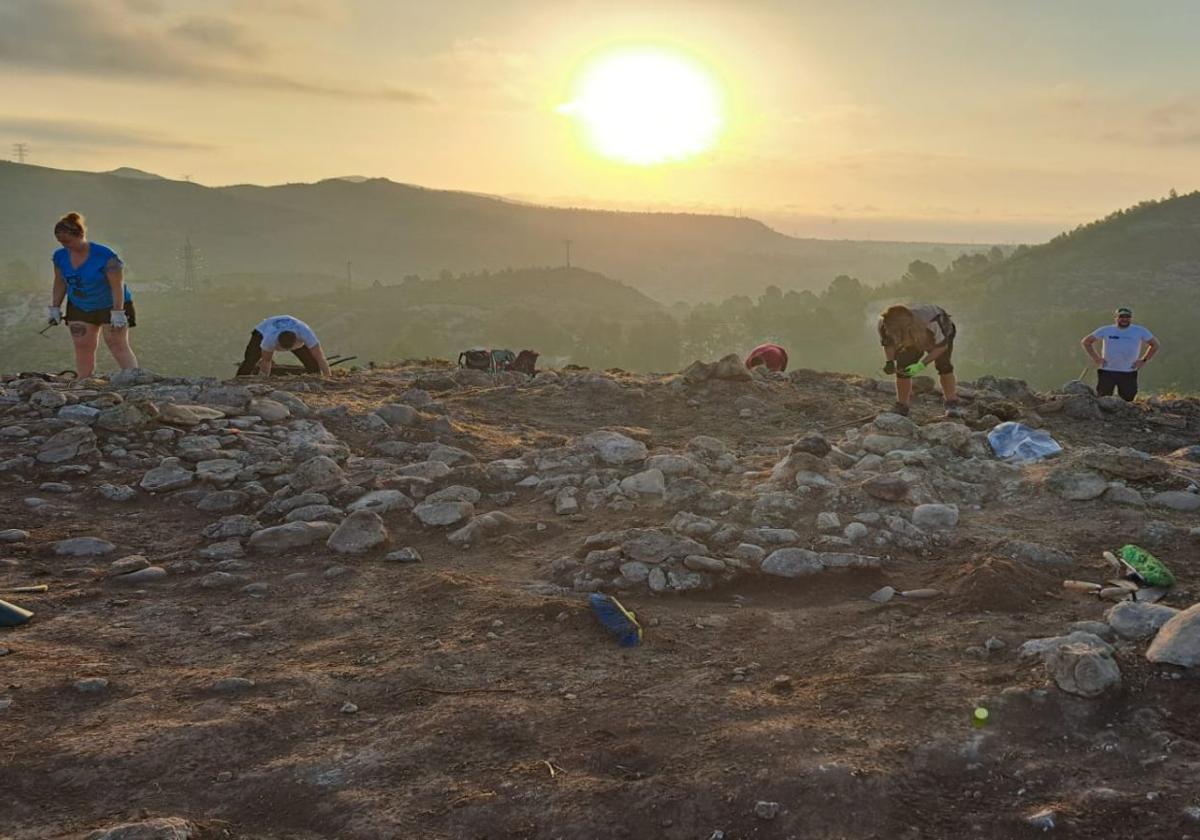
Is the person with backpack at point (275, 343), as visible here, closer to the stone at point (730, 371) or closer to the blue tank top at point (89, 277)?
the blue tank top at point (89, 277)

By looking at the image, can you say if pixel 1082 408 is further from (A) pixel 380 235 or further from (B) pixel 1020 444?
(A) pixel 380 235

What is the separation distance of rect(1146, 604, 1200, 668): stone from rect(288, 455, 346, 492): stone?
426 centimetres

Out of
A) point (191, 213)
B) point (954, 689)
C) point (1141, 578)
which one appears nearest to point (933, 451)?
point (1141, 578)

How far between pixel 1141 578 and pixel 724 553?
1.83m

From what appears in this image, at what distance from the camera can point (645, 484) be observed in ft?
17.3

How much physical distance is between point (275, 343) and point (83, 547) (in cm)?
420

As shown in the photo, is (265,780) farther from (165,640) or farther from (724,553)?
(724,553)

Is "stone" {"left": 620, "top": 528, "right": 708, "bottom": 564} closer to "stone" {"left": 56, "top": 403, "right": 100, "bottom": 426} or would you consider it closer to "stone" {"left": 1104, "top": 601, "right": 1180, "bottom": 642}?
"stone" {"left": 1104, "top": 601, "right": 1180, "bottom": 642}

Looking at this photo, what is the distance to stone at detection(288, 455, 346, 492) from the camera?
5.25m

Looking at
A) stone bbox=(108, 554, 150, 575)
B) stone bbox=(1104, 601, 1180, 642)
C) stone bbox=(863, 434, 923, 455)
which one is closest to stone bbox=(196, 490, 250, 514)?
stone bbox=(108, 554, 150, 575)

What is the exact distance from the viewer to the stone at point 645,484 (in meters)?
5.22

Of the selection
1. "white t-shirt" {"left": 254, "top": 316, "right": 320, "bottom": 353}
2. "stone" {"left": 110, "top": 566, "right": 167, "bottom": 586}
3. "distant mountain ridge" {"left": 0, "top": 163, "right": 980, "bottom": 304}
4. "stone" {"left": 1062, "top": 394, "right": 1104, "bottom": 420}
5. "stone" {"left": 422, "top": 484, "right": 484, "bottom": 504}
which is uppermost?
"distant mountain ridge" {"left": 0, "top": 163, "right": 980, "bottom": 304}

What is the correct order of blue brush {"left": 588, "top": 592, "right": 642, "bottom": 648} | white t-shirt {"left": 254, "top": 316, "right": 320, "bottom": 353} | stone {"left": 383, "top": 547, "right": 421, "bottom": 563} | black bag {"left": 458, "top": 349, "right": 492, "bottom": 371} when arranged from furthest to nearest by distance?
1. black bag {"left": 458, "top": 349, "right": 492, "bottom": 371}
2. white t-shirt {"left": 254, "top": 316, "right": 320, "bottom": 353}
3. stone {"left": 383, "top": 547, "right": 421, "bottom": 563}
4. blue brush {"left": 588, "top": 592, "right": 642, "bottom": 648}

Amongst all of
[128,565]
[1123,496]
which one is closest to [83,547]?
[128,565]
